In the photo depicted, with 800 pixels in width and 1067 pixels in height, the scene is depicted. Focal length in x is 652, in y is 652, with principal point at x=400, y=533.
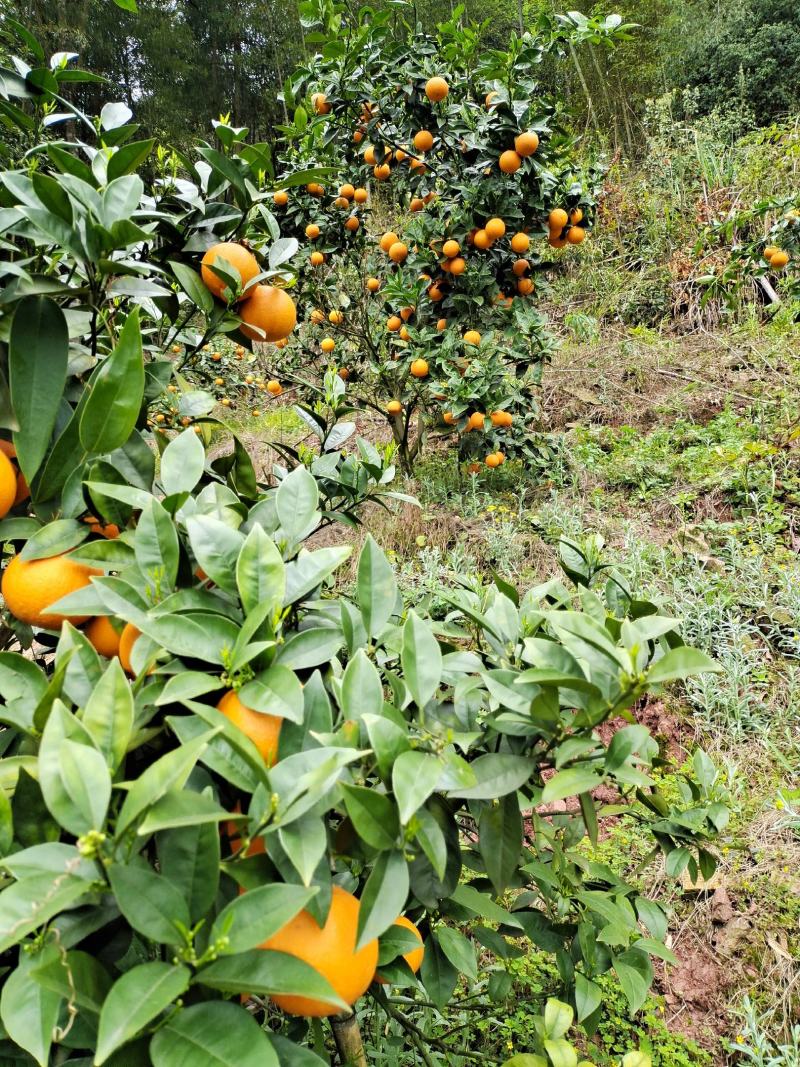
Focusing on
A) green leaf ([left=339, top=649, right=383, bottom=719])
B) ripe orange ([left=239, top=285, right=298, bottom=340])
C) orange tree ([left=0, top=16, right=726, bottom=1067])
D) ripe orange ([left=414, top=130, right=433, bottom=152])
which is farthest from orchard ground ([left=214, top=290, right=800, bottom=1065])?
ripe orange ([left=414, top=130, right=433, bottom=152])

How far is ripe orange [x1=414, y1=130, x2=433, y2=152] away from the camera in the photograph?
249cm

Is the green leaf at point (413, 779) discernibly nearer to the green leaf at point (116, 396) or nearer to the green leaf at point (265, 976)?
the green leaf at point (265, 976)

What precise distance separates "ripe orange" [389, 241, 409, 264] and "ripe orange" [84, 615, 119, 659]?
2.51 meters

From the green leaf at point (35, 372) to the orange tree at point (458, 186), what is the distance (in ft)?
6.94

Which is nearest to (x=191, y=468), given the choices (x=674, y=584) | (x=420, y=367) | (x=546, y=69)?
(x=674, y=584)

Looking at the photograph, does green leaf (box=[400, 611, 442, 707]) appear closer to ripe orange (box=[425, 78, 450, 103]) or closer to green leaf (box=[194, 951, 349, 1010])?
green leaf (box=[194, 951, 349, 1010])

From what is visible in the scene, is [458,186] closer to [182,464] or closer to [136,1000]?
[182,464]

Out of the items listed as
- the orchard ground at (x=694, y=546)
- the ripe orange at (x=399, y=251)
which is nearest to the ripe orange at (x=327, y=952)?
the orchard ground at (x=694, y=546)

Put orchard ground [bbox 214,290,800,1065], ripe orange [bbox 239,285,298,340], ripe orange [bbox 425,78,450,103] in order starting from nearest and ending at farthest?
ripe orange [bbox 239,285,298,340]
orchard ground [bbox 214,290,800,1065]
ripe orange [bbox 425,78,450,103]

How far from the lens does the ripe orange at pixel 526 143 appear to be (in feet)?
7.43

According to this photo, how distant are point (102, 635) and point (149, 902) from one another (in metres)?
0.23

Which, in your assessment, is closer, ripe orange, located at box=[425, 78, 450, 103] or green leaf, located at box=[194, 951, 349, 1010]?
green leaf, located at box=[194, 951, 349, 1010]

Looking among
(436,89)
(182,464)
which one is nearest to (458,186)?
(436,89)

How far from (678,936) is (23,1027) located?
141 centimetres
